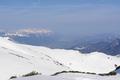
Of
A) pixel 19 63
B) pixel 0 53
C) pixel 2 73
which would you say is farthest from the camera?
pixel 0 53

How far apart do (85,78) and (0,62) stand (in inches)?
5729

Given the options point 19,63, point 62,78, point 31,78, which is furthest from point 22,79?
point 19,63

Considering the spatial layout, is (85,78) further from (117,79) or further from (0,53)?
(0,53)

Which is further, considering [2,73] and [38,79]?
[2,73]

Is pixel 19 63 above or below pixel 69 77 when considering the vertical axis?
above

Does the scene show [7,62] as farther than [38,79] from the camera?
Yes

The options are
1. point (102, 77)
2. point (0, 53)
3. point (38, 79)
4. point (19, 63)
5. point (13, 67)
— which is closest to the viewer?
point (38, 79)

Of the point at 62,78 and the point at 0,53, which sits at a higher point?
the point at 0,53

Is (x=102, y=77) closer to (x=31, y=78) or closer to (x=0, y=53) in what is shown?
(x=31, y=78)

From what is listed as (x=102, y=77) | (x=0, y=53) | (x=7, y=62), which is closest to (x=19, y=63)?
(x=7, y=62)

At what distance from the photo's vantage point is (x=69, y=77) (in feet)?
80.6

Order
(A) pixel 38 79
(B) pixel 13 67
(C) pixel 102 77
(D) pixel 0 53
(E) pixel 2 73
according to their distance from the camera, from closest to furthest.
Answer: (A) pixel 38 79 → (C) pixel 102 77 → (E) pixel 2 73 → (B) pixel 13 67 → (D) pixel 0 53

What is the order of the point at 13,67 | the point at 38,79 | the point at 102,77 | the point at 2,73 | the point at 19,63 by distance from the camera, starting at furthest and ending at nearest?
1. the point at 19,63
2. the point at 13,67
3. the point at 2,73
4. the point at 102,77
5. the point at 38,79

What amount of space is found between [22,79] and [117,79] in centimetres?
522
